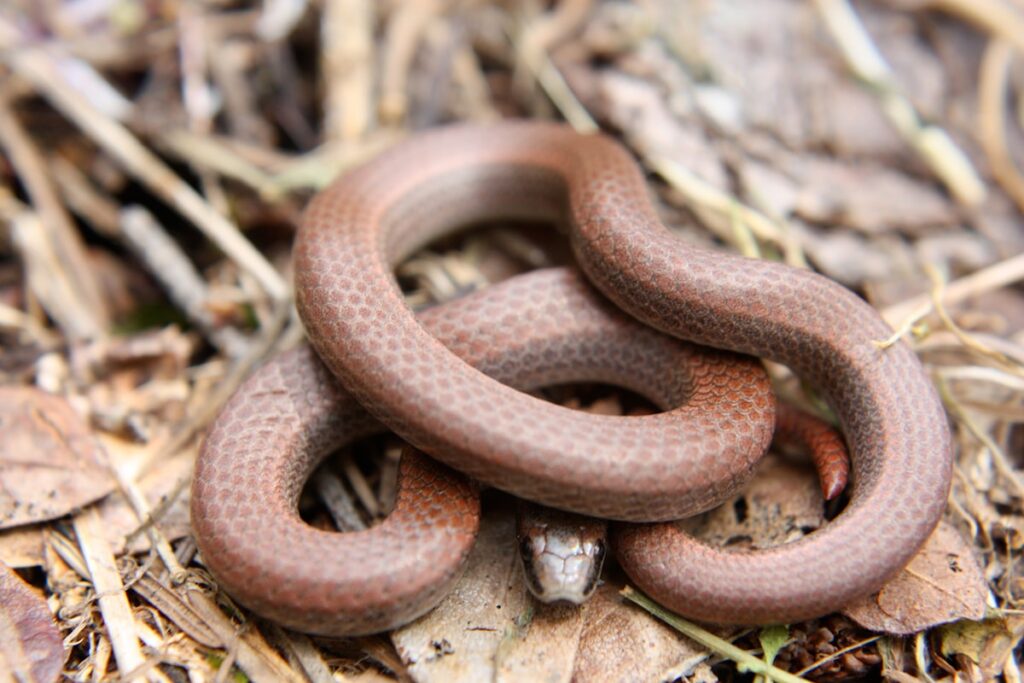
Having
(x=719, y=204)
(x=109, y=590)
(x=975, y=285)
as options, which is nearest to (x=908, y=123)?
(x=975, y=285)

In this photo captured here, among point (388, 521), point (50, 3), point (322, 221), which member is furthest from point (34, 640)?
point (50, 3)

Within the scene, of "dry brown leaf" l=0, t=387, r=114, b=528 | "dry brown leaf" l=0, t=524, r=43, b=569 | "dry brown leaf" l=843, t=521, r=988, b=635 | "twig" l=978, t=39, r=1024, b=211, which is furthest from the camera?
"twig" l=978, t=39, r=1024, b=211

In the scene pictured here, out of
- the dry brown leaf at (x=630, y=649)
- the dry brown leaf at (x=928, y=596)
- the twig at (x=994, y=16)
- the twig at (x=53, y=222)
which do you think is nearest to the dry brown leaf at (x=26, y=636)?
the twig at (x=53, y=222)

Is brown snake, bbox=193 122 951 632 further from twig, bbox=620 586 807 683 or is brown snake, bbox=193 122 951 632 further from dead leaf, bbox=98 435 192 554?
dead leaf, bbox=98 435 192 554

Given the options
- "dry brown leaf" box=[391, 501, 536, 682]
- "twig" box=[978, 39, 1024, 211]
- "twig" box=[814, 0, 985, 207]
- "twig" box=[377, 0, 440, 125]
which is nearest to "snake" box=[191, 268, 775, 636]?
"dry brown leaf" box=[391, 501, 536, 682]

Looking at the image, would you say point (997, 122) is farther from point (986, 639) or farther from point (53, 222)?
point (53, 222)

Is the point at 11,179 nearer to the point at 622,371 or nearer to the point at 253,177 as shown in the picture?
the point at 253,177
